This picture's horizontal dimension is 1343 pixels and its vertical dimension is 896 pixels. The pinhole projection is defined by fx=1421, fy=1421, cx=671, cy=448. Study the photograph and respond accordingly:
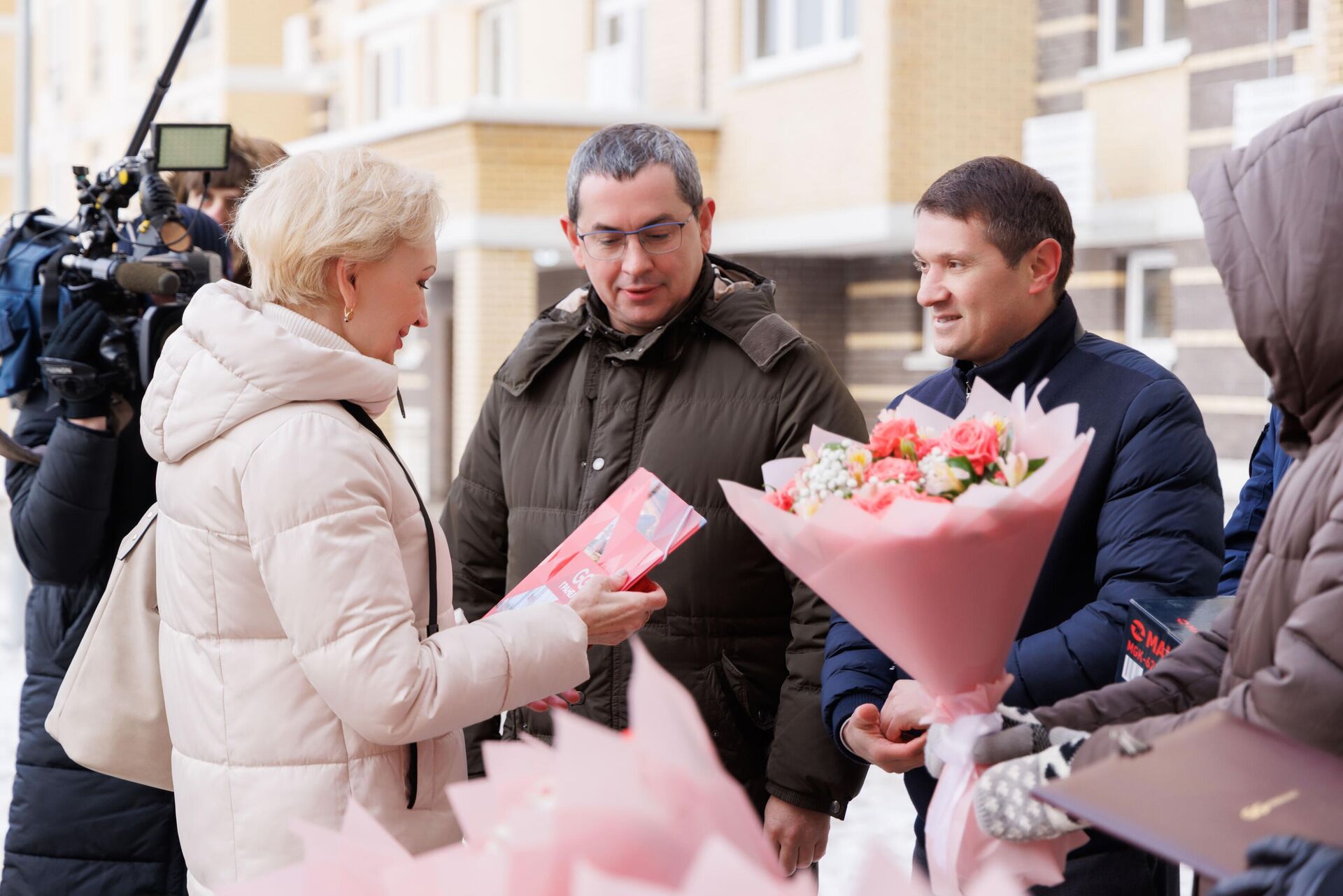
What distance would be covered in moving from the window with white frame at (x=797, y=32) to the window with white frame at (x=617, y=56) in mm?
2058

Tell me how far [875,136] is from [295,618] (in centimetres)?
1258

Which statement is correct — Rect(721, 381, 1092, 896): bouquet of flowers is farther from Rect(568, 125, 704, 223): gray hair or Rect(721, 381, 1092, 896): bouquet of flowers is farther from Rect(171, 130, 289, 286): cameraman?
Rect(171, 130, 289, 286): cameraman

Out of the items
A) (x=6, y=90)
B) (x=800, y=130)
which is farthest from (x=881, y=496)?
(x=6, y=90)

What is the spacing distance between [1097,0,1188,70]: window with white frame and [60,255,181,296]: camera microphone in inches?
462

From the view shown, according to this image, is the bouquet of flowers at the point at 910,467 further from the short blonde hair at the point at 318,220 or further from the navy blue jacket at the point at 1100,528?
the short blonde hair at the point at 318,220

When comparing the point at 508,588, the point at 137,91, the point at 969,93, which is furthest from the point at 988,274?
the point at 137,91

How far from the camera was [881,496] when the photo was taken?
176cm

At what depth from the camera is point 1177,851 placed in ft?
3.35

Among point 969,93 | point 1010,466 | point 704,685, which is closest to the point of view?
point 1010,466

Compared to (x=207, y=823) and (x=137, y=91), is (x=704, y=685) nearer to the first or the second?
(x=207, y=823)

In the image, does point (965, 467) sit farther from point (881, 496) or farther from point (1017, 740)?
point (1017, 740)

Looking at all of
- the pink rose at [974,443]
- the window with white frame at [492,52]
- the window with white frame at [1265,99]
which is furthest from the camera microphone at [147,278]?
the window with white frame at [492,52]

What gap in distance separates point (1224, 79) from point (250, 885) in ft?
41.8

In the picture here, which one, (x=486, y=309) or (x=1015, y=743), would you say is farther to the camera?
(x=486, y=309)
